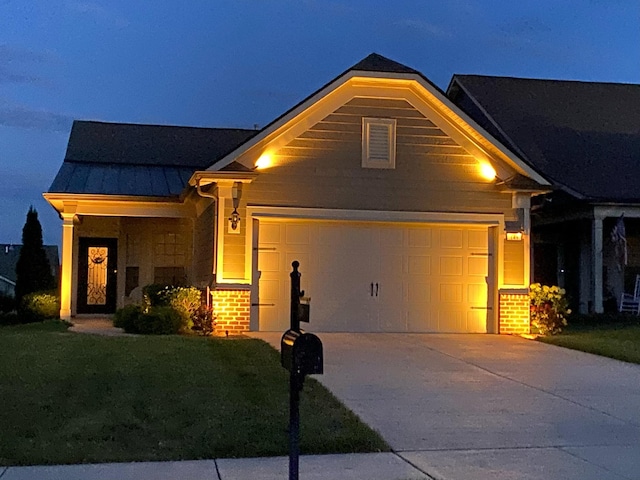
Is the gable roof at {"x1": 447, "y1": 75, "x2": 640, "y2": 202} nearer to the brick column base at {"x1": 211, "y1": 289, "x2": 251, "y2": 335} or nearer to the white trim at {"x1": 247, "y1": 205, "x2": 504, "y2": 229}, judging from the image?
the white trim at {"x1": 247, "y1": 205, "x2": 504, "y2": 229}

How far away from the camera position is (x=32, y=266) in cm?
2247

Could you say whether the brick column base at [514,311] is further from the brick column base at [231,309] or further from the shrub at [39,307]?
the shrub at [39,307]

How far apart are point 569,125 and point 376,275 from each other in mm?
10407

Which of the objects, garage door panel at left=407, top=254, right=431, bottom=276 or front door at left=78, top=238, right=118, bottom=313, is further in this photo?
front door at left=78, top=238, right=118, bottom=313

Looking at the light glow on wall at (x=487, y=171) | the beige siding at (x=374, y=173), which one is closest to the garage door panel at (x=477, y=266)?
the beige siding at (x=374, y=173)

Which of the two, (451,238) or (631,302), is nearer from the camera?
(451,238)

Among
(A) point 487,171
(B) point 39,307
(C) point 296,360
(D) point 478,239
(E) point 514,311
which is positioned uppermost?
(A) point 487,171

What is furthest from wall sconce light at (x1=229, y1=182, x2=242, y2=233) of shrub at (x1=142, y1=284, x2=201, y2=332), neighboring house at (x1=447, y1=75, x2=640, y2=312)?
neighboring house at (x1=447, y1=75, x2=640, y2=312)

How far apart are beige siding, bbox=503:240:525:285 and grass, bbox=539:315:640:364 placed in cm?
131

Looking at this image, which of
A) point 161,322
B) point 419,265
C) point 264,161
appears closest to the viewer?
point 161,322

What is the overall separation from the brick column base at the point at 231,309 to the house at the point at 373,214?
0.06ft

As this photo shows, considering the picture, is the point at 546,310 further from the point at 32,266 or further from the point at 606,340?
the point at 32,266

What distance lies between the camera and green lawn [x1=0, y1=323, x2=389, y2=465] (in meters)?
7.36

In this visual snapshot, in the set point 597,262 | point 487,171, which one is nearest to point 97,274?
point 487,171
